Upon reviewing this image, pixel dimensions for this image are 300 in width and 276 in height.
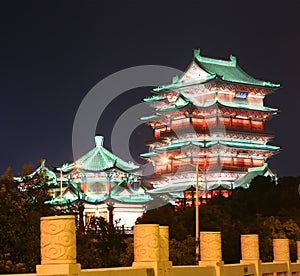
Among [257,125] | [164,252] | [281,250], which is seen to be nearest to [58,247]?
[164,252]

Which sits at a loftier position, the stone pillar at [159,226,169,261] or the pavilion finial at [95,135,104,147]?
the pavilion finial at [95,135,104,147]

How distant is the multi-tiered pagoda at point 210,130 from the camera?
85.2m

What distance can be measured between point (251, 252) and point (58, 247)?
410 inches

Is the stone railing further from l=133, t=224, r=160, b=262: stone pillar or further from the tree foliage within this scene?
the tree foliage

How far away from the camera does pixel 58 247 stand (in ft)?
36.4

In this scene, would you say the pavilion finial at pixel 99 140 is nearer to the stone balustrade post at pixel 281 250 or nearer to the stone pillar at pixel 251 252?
the stone balustrade post at pixel 281 250

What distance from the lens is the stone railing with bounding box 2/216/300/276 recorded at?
11.1 m

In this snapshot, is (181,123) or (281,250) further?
(181,123)

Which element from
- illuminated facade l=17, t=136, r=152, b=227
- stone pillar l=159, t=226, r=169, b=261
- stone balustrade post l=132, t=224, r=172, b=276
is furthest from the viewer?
illuminated facade l=17, t=136, r=152, b=227

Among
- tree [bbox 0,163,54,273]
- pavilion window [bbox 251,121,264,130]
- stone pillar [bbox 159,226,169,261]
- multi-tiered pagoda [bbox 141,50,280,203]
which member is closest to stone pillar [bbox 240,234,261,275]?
tree [bbox 0,163,54,273]

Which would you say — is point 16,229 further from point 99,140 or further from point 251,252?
point 99,140

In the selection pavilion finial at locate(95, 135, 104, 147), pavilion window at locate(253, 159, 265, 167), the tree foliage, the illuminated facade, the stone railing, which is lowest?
the stone railing

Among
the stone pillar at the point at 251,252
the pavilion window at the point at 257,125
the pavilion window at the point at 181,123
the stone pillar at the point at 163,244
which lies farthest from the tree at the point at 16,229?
the pavilion window at the point at 257,125

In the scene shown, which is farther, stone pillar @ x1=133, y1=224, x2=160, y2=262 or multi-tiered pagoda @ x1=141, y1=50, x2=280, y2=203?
multi-tiered pagoda @ x1=141, y1=50, x2=280, y2=203
